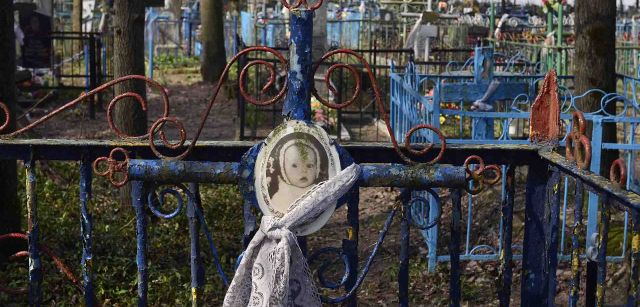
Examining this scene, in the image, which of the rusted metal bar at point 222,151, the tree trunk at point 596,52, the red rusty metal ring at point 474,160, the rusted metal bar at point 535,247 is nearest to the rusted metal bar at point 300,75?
the rusted metal bar at point 222,151

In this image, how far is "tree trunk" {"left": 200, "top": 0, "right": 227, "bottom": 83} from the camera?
19.0 metres

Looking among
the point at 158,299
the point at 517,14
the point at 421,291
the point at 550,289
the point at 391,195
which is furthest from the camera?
the point at 517,14

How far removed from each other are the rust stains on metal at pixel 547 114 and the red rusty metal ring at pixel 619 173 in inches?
18.3

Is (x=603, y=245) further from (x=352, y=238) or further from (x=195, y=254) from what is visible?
(x=195, y=254)

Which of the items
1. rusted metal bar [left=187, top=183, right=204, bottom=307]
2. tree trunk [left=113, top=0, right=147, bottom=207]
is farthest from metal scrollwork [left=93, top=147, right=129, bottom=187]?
tree trunk [left=113, top=0, right=147, bottom=207]

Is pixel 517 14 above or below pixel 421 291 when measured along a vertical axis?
above

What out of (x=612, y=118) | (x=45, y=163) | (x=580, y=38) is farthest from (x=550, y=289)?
(x=45, y=163)

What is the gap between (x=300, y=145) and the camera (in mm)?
2855

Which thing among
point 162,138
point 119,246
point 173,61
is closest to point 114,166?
point 162,138

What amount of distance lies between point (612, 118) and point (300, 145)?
4.23m

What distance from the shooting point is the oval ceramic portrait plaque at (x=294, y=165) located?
2850 millimetres

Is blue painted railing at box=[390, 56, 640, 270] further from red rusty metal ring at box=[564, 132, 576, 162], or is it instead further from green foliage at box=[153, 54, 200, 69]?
green foliage at box=[153, 54, 200, 69]

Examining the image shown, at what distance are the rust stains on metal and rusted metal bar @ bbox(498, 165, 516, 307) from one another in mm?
147

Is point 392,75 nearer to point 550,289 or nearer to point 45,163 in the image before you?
point 45,163
